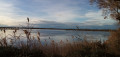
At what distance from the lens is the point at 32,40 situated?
7.79 meters

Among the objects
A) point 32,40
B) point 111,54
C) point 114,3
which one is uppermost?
point 114,3

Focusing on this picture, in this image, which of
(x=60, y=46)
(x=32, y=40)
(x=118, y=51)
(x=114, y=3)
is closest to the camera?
(x=118, y=51)

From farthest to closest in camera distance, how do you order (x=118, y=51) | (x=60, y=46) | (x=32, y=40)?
(x=60, y=46), (x=32, y=40), (x=118, y=51)

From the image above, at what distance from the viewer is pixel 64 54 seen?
22.9 feet

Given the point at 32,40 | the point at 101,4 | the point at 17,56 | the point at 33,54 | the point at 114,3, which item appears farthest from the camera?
the point at 101,4

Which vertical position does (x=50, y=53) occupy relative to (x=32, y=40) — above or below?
below

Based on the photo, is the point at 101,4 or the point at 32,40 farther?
the point at 101,4

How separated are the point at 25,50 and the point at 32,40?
3.00 feet

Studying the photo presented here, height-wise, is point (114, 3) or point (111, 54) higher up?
point (114, 3)

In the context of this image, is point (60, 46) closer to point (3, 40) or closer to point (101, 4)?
point (3, 40)

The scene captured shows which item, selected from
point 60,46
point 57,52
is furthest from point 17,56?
point 60,46

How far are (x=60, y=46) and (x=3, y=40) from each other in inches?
128

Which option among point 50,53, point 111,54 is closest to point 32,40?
point 50,53

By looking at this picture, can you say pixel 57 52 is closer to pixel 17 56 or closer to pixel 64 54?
pixel 64 54
